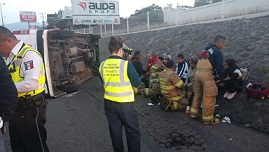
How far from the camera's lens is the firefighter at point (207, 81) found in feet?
14.0

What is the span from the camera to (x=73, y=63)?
6598 millimetres

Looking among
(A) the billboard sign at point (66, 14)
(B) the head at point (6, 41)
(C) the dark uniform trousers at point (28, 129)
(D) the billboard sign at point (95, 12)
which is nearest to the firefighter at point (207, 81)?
(C) the dark uniform trousers at point (28, 129)

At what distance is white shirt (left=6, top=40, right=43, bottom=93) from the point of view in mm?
2496

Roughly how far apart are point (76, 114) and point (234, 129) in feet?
11.4

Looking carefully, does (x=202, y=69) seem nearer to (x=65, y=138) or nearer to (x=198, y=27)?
(x=65, y=138)

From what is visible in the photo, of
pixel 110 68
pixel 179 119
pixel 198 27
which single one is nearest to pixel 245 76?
pixel 179 119

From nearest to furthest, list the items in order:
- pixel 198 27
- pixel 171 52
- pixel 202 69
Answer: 1. pixel 202 69
2. pixel 171 52
3. pixel 198 27

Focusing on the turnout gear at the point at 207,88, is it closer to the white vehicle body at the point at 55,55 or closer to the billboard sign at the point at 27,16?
the white vehicle body at the point at 55,55

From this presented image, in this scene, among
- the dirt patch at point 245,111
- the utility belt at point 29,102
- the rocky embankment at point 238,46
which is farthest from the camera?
the rocky embankment at point 238,46

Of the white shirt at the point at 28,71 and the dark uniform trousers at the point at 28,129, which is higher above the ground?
the white shirt at the point at 28,71

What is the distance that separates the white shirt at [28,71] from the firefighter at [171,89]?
3160mm

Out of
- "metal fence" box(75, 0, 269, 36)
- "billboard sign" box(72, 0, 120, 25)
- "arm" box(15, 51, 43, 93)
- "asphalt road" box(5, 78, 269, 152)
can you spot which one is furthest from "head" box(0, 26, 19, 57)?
"billboard sign" box(72, 0, 120, 25)

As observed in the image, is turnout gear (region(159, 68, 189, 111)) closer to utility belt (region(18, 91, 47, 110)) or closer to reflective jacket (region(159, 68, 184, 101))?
reflective jacket (region(159, 68, 184, 101))

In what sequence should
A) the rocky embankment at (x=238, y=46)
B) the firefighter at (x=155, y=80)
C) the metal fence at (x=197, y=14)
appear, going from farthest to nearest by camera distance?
1. the metal fence at (x=197, y=14)
2. the firefighter at (x=155, y=80)
3. the rocky embankment at (x=238, y=46)
